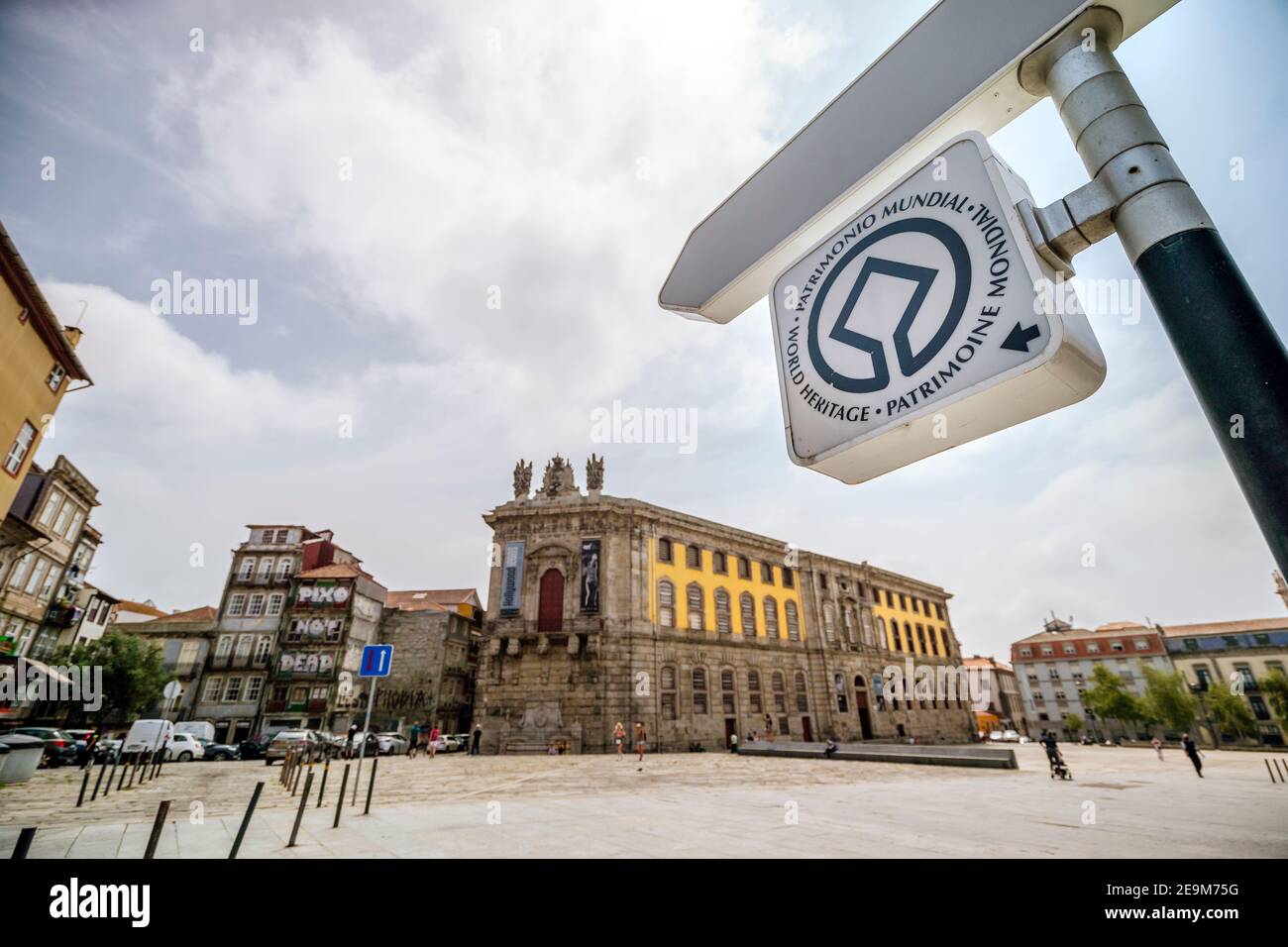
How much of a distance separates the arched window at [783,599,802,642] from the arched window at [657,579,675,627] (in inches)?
364

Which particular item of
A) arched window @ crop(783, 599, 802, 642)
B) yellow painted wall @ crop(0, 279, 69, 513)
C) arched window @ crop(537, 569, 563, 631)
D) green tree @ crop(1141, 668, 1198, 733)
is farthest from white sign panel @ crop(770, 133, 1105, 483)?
green tree @ crop(1141, 668, 1198, 733)

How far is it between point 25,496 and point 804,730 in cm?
4154

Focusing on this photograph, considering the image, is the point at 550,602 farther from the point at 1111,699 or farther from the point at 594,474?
the point at 1111,699

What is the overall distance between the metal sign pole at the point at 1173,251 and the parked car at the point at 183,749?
3174 centimetres

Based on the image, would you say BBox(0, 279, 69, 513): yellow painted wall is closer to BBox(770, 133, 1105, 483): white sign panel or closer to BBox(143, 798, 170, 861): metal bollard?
BBox(143, 798, 170, 861): metal bollard

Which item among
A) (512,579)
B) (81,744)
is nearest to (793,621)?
(512,579)

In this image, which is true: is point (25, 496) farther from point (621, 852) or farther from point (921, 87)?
point (921, 87)

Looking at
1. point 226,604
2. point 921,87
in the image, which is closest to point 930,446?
point 921,87

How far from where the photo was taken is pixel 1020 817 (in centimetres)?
848

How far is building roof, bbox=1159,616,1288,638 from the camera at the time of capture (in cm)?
4991

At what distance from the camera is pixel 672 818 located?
309 inches

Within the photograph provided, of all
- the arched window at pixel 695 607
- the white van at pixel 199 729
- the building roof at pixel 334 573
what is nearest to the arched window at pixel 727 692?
the arched window at pixel 695 607

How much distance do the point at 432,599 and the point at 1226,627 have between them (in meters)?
78.0
